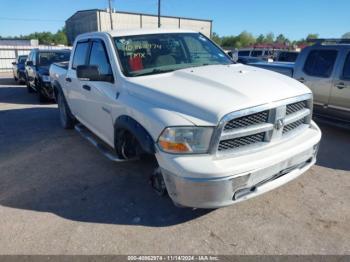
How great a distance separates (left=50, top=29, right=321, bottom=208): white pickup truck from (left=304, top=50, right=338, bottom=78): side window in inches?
118

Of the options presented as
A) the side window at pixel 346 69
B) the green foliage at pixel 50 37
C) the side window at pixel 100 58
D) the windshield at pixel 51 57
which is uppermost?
the side window at pixel 100 58

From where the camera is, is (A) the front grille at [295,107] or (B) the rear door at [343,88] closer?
(A) the front grille at [295,107]

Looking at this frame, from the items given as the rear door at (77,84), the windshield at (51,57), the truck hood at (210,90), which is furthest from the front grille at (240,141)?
the windshield at (51,57)

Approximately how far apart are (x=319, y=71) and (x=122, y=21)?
2048 inches

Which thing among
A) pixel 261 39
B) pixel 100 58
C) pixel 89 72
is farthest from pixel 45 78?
pixel 261 39

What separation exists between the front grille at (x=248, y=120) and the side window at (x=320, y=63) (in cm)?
388

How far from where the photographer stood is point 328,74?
5.98 m

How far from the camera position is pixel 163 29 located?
452 centimetres

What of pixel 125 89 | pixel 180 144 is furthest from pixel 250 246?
pixel 125 89

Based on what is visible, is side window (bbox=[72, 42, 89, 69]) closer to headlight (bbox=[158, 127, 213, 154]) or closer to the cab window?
headlight (bbox=[158, 127, 213, 154])

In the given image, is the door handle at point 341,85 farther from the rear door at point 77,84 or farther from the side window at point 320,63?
the rear door at point 77,84

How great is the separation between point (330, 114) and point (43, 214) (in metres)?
5.39

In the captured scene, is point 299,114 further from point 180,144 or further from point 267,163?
point 180,144

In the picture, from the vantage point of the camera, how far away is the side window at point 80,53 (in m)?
4.96
